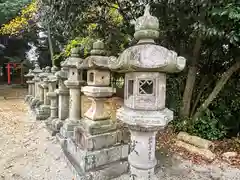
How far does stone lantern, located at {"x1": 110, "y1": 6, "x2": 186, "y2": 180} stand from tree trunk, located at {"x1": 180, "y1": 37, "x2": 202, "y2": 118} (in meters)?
2.64

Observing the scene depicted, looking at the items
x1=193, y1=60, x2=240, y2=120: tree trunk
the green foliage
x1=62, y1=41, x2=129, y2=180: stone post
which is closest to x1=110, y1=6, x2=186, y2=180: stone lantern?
x1=62, y1=41, x2=129, y2=180: stone post

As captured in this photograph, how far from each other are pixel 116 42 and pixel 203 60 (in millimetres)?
2194

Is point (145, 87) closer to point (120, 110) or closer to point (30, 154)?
point (120, 110)

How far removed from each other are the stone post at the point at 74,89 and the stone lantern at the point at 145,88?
122 cm

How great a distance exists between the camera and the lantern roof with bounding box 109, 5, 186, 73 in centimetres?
153

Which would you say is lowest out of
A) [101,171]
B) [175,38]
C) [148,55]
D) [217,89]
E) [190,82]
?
[101,171]

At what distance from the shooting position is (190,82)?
168 inches

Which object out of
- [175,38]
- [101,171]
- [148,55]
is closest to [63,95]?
[101,171]

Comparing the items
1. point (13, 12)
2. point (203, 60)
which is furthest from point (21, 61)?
point (203, 60)

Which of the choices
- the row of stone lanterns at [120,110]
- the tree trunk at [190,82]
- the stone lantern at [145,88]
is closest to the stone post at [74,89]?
the row of stone lanterns at [120,110]

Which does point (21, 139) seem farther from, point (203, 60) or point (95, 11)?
point (203, 60)

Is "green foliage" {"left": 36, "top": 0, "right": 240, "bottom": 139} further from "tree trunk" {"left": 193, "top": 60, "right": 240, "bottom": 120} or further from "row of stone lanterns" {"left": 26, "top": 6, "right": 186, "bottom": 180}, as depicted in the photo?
"row of stone lanterns" {"left": 26, "top": 6, "right": 186, "bottom": 180}

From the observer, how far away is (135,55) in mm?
1539

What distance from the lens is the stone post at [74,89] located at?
2.92m
